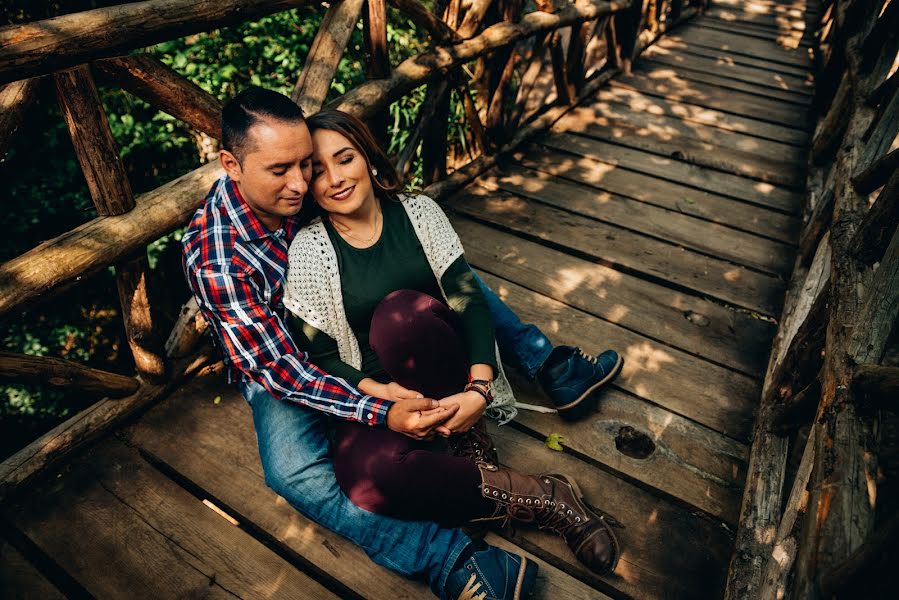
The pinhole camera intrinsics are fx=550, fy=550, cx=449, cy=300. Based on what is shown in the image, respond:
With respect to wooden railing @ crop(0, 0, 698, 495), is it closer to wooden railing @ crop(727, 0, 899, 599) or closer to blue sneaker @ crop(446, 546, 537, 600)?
blue sneaker @ crop(446, 546, 537, 600)

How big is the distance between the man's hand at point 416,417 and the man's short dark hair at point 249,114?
93 centimetres

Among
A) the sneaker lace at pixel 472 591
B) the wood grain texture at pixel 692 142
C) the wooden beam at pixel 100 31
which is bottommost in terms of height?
the sneaker lace at pixel 472 591

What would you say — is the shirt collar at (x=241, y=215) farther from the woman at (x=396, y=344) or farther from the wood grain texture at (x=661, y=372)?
the wood grain texture at (x=661, y=372)

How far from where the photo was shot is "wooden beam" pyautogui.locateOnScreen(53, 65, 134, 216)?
163 centimetres

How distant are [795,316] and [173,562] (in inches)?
108

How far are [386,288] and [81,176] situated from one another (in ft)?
9.48

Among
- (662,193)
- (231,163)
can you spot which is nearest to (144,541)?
(231,163)

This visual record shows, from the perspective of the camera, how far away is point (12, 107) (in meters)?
1.63

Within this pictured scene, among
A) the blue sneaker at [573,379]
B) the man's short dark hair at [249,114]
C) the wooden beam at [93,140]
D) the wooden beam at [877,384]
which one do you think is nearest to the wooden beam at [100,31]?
the wooden beam at [93,140]

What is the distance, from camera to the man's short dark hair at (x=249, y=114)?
65.4 inches

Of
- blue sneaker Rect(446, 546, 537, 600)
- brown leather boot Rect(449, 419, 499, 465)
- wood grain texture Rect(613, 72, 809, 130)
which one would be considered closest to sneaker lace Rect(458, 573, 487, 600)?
blue sneaker Rect(446, 546, 537, 600)

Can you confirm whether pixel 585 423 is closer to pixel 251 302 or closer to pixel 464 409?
pixel 464 409

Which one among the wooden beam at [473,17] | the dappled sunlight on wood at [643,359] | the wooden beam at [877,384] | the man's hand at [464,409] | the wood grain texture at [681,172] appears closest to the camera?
the wooden beam at [877,384]

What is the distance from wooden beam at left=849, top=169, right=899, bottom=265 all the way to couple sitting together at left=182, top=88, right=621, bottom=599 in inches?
49.3
